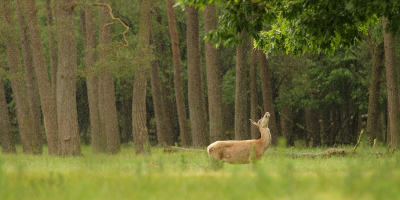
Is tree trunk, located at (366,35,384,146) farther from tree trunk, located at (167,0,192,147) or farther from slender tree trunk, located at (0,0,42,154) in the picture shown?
slender tree trunk, located at (0,0,42,154)

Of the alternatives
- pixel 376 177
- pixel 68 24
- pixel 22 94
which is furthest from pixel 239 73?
pixel 376 177

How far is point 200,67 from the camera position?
2627cm

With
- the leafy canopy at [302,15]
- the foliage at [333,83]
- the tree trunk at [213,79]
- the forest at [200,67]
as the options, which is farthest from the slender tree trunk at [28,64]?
the leafy canopy at [302,15]

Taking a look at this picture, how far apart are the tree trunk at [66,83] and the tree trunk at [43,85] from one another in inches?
104

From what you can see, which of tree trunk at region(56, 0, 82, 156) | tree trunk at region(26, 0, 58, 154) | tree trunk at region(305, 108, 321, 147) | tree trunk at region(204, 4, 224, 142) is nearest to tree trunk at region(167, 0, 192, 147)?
tree trunk at region(204, 4, 224, 142)

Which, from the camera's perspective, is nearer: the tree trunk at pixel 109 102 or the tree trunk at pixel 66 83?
the tree trunk at pixel 66 83

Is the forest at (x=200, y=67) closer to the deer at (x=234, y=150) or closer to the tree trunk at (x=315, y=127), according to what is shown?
the tree trunk at (x=315, y=127)

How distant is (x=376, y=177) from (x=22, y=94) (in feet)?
65.8

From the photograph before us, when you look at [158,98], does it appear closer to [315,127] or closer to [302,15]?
[315,127]

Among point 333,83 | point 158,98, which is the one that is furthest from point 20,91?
point 333,83

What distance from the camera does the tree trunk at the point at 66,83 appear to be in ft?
64.3

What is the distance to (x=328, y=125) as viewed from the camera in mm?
39375

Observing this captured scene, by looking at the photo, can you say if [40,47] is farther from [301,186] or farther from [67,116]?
[301,186]

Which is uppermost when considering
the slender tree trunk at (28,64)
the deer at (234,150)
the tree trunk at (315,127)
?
the slender tree trunk at (28,64)
